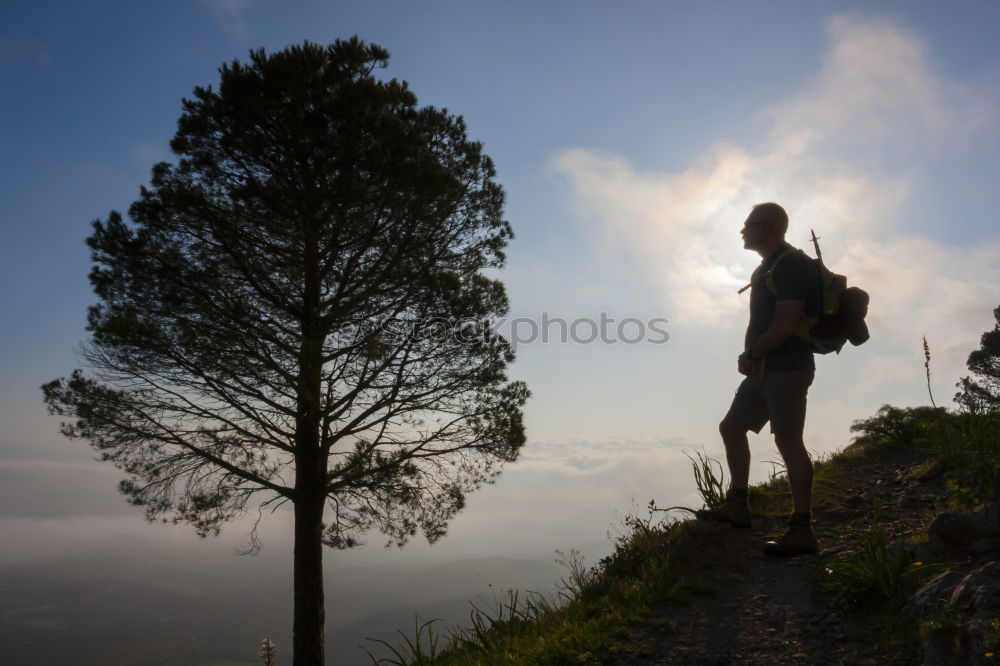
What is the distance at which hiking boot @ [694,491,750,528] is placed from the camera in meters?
4.75

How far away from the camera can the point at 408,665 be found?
480 centimetres

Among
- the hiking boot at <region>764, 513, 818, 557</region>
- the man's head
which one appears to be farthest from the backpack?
the hiking boot at <region>764, 513, 818, 557</region>

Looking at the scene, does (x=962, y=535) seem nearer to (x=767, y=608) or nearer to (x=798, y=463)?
(x=798, y=463)

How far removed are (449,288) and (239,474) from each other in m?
4.31

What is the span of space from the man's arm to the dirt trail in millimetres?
1483

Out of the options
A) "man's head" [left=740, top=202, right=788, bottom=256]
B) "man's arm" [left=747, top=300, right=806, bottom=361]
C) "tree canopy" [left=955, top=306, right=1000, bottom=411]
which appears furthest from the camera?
"tree canopy" [left=955, top=306, right=1000, bottom=411]

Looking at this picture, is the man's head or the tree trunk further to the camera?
the tree trunk

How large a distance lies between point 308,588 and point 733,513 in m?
6.24

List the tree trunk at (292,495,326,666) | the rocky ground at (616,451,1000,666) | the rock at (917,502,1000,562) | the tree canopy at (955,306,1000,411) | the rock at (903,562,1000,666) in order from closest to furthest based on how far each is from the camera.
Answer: the rock at (903,562,1000,666) → the rocky ground at (616,451,1000,666) → the rock at (917,502,1000,562) → the tree trunk at (292,495,326,666) → the tree canopy at (955,306,1000,411)

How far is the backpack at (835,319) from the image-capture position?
4.02m

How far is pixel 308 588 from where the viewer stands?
8.34 m

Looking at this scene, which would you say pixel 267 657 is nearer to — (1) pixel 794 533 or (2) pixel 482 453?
(2) pixel 482 453

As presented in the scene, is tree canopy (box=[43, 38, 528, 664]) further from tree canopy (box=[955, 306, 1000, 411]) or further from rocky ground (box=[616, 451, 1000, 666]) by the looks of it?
tree canopy (box=[955, 306, 1000, 411])

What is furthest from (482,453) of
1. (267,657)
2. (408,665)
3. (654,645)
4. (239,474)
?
(654,645)
